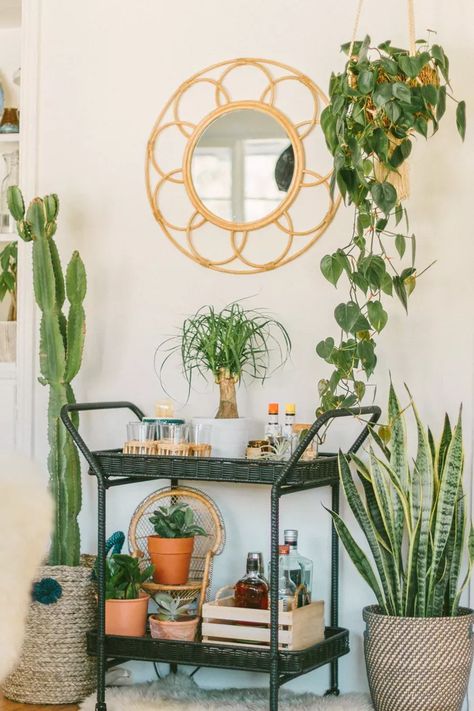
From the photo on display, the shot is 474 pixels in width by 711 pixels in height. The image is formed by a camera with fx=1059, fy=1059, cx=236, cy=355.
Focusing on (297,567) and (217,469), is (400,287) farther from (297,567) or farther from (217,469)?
(297,567)

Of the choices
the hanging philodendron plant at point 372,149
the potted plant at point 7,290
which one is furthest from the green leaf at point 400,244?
the potted plant at point 7,290

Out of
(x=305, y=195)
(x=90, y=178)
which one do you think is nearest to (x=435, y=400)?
(x=305, y=195)

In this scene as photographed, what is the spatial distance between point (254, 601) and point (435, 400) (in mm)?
797

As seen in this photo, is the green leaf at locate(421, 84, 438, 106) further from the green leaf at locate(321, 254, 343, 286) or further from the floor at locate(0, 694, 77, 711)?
the floor at locate(0, 694, 77, 711)

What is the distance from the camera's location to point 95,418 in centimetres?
352

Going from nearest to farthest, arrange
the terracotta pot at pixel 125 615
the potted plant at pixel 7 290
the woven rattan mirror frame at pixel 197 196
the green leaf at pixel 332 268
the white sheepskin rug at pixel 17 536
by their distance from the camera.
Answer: the white sheepskin rug at pixel 17 536, the green leaf at pixel 332 268, the terracotta pot at pixel 125 615, the woven rattan mirror frame at pixel 197 196, the potted plant at pixel 7 290

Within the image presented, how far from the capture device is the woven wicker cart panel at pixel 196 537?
10.2ft

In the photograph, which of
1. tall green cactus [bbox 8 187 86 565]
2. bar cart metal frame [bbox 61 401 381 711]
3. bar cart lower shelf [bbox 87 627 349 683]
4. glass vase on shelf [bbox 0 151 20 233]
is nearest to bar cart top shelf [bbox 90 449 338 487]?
bar cart metal frame [bbox 61 401 381 711]

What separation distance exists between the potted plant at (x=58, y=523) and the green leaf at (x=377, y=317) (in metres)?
0.90

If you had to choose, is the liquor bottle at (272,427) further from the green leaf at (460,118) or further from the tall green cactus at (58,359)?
the green leaf at (460,118)

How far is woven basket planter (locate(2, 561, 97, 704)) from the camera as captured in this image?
10.2ft

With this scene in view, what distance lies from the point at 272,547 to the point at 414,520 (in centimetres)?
42

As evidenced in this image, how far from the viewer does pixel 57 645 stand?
3.12 metres

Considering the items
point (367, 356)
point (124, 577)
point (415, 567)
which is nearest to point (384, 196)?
point (367, 356)
